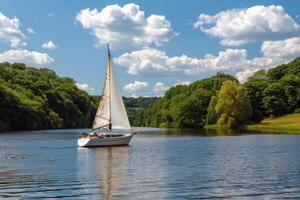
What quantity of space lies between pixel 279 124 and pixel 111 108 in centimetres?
9403

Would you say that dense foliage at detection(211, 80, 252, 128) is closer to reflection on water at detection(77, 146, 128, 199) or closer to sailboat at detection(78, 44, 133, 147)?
sailboat at detection(78, 44, 133, 147)

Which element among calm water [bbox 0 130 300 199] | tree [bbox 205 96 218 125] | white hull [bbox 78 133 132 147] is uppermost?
tree [bbox 205 96 218 125]

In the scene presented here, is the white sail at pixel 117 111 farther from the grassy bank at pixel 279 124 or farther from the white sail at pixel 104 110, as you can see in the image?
the grassy bank at pixel 279 124

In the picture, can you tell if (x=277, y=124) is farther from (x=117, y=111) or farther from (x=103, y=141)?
(x=103, y=141)

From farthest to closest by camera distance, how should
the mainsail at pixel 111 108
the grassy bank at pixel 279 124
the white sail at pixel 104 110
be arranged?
the grassy bank at pixel 279 124, the mainsail at pixel 111 108, the white sail at pixel 104 110

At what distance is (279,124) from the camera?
159m

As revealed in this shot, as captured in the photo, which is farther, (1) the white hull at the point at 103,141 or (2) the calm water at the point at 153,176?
(1) the white hull at the point at 103,141

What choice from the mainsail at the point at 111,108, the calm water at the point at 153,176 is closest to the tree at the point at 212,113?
→ the mainsail at the point at 111,108

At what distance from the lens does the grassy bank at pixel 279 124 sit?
145 m

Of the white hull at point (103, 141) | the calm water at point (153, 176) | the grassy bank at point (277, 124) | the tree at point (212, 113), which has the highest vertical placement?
the tree at point (212, 113)

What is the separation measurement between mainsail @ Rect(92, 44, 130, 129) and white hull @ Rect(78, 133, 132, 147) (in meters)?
1.82

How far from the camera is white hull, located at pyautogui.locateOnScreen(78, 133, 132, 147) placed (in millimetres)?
75562

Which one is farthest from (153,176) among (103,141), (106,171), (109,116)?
(109,116)

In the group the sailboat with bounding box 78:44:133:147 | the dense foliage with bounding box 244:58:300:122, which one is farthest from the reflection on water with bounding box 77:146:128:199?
the dense foliage with bounding box 244:58:300:122
